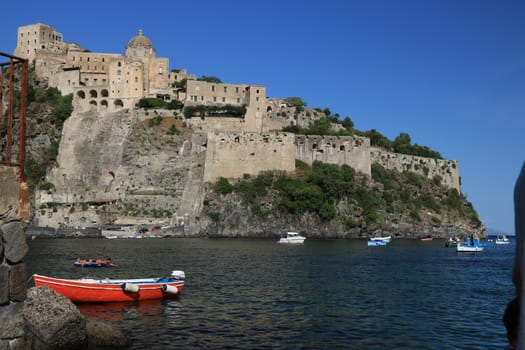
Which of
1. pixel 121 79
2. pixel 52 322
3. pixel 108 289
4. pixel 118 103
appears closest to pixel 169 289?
pixel 108 289

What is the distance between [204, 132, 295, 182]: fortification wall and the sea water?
2897cm

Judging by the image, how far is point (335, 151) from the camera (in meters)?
72.1

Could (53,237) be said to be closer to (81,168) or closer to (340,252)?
(81,168)

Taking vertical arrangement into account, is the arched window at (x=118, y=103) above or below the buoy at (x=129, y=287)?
above

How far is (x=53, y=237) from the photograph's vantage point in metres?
64.7

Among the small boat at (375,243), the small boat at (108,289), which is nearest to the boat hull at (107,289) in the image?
the small boat at (108,289)

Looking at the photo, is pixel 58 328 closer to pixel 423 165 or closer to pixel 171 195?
pixel 171 195

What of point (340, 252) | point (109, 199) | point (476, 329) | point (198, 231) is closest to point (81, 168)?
point (109, 199)

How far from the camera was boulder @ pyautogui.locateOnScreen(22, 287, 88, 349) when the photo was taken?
41.1ft

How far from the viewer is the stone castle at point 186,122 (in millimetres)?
68688

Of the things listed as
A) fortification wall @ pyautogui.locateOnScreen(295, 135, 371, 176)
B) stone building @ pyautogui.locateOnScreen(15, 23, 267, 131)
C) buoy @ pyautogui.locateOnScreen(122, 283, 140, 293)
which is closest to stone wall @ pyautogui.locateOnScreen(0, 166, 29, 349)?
buoy @ pyautogui.locateOnScreen(122, 283, 140, 293)

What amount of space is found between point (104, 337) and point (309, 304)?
30.3 ft

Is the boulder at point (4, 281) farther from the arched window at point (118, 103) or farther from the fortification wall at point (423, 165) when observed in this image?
the arched window at point (118, 103)

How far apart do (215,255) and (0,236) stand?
3366 cm
